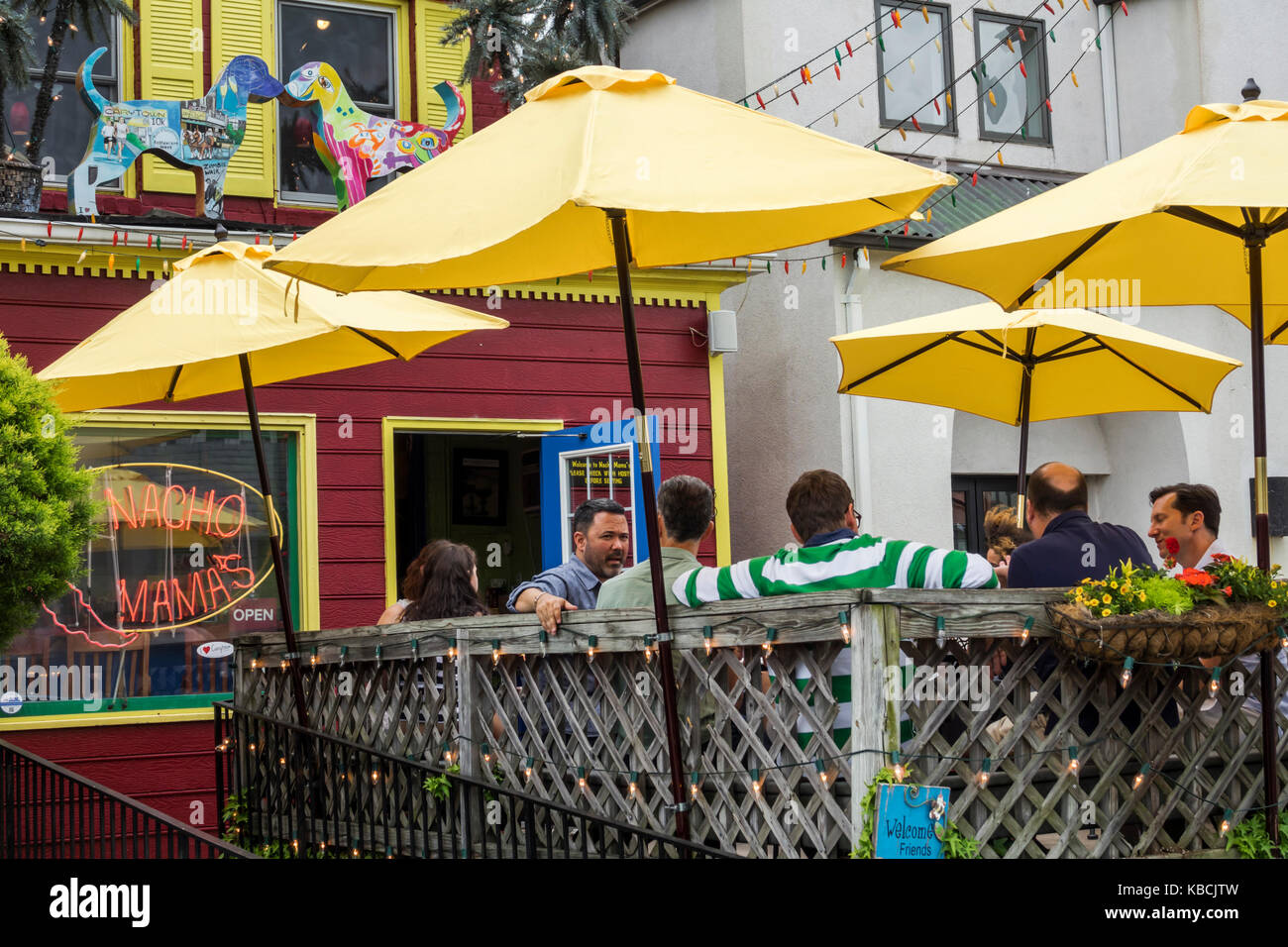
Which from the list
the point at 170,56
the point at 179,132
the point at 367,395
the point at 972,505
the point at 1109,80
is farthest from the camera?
the point at 1109,80

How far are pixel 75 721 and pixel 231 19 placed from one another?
559 centimetres

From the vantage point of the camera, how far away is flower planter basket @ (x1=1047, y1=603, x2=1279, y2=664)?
4.80 m

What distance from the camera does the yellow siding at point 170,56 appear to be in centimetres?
1118

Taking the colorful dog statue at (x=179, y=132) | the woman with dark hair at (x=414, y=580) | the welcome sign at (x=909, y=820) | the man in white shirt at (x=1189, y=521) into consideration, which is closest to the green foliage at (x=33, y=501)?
the woman with dark hair at (x=414, y=580)

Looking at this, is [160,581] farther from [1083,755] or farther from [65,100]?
[1083,755]

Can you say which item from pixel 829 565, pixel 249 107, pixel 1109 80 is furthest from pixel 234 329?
pixel 1109 80

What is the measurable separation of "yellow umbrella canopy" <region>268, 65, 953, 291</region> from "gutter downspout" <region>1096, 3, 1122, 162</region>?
1046cm

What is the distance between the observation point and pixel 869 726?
4.57 metres

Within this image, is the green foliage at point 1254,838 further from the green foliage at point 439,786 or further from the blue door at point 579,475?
the blue door at point 579,475

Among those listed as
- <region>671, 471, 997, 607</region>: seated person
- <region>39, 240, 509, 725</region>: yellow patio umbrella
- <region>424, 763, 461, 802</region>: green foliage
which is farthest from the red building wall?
<region>671, 471, 997, 607</region>: seated person

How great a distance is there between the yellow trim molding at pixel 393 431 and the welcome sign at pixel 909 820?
675 cm

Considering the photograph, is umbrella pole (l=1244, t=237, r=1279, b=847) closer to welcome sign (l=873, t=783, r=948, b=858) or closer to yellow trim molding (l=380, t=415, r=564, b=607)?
welcome sign (l=873, t=783, r=948, b=858)

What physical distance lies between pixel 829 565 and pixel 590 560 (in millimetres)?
2470
